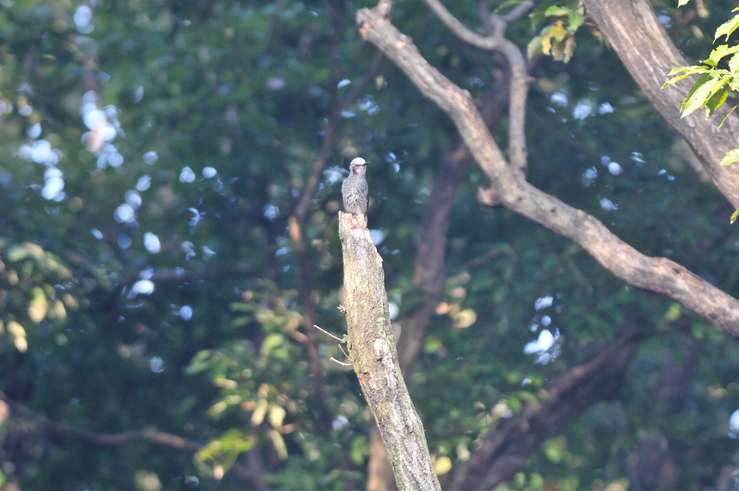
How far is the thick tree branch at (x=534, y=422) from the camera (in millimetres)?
12195

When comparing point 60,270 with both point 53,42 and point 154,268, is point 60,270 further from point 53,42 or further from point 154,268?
point 53,42

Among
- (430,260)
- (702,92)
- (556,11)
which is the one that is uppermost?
(702,92)

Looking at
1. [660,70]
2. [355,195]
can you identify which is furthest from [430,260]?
[355,195]

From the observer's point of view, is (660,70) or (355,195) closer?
(355,195)

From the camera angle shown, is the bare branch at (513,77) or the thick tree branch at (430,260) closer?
the bare branch at (513,77)

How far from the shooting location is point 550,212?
852cm

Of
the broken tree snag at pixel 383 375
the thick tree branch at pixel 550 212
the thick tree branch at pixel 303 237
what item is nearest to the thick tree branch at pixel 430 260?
the thick tree branch at pixel 303 237

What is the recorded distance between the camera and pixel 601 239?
809 centimetres

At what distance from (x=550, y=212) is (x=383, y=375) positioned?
113 inches

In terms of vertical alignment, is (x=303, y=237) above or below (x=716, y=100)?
below

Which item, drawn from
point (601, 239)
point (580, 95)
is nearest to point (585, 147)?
point (580, 95)

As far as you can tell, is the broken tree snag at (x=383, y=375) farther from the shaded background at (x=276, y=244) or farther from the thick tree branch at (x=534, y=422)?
the thick tree branch at (x=534, y=422)

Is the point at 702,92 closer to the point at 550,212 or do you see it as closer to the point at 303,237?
the point at 550,212

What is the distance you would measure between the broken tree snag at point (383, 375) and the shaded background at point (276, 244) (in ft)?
16.2
